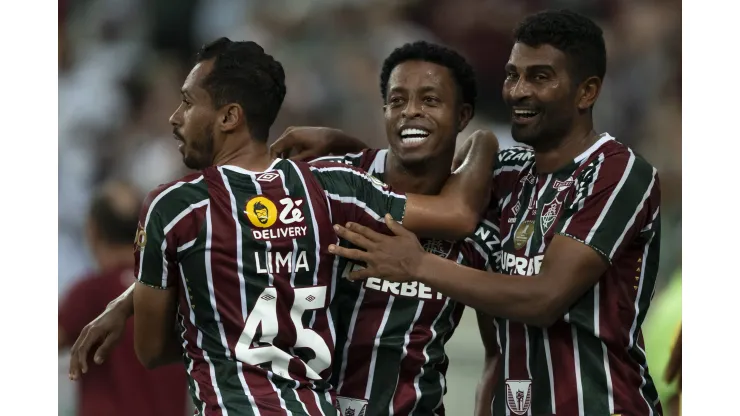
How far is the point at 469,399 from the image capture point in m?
3.86

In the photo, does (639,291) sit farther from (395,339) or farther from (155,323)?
(155,323)

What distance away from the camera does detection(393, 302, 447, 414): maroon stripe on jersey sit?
2.45m

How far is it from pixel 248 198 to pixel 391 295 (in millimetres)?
633

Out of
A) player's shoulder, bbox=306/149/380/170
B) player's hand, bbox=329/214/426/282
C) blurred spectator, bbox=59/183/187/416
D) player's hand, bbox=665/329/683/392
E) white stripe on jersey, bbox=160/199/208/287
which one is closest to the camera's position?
white stripe on jersey, bbox=160/199/208/287

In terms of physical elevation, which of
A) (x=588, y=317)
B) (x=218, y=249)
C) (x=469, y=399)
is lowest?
(x=469, y=399)

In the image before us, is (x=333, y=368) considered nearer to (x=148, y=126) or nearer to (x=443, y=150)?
(x=443, y=150)

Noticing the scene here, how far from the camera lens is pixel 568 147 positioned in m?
2.42

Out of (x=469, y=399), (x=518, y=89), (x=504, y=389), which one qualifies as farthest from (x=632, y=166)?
(x=469, y=399)

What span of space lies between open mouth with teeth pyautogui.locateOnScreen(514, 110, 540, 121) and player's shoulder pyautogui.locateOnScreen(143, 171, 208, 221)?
3.09 feet

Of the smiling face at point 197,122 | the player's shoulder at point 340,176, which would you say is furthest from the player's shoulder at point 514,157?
the smiling face at point 197,122

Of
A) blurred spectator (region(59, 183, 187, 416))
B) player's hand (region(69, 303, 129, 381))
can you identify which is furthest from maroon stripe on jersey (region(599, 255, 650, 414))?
blurred spectator (region(59, 183, 187, 416))

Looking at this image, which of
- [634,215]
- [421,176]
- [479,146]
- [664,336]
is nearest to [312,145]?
[421,176]

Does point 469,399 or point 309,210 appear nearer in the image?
point 309,210

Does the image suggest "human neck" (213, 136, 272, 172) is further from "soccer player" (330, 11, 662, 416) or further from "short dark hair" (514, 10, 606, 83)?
"short dark hair" (514, 10, 606, 83)
